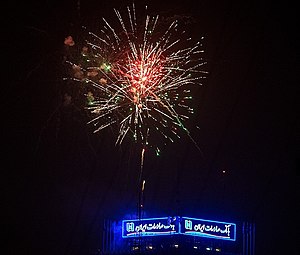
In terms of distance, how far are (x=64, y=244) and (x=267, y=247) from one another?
31.6 ft

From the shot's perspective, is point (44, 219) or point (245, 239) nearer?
point (245, 239)

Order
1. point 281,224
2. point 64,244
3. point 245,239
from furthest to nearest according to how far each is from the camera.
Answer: point 64,244 < point 281,224 < point 245,239

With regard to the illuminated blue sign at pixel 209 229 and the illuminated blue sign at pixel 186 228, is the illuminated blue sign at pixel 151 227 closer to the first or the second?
the illuminated blue sign at pixel 186 228

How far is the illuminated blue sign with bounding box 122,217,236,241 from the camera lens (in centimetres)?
2266

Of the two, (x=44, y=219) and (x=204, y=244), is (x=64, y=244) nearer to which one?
(x=44, y=219)

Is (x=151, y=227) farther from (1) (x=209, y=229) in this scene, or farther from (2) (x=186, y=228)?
(1) (x=209, y=229)

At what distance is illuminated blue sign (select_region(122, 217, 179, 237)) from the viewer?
77.6 feet

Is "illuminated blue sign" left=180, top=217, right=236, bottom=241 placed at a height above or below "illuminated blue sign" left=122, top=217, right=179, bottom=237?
below

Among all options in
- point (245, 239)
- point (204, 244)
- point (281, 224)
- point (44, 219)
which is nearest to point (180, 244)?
point (204, 244)

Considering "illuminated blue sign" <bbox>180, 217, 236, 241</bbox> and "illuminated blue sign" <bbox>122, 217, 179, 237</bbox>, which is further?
"illuminated blue sign" <bbox>122, 217, 179, 237</bbox>

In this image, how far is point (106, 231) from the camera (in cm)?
2627

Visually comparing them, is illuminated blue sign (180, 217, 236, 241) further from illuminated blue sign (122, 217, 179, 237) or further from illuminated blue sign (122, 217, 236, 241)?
illuminated blue sign (122, 217, 179, 237)

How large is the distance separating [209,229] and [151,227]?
119 inches

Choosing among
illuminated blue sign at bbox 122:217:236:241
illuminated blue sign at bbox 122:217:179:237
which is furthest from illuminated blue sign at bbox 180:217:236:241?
illuminated blue sign at bbox 122:217:179:237
